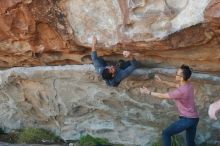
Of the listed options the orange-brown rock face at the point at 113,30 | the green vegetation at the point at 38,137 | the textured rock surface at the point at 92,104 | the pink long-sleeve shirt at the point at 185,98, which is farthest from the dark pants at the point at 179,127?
the green vegetation at the point at 38,137

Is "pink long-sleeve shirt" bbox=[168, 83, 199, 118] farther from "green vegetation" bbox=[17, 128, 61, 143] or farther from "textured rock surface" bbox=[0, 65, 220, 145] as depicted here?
"green vegetation" bbox=[17, 128, 61, 143]

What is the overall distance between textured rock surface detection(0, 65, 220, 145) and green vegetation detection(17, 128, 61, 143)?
0.34 ft

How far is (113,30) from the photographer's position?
670 centimetres

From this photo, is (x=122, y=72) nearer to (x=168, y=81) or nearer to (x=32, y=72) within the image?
(x=168, y=81)

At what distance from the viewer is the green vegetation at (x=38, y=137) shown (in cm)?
809

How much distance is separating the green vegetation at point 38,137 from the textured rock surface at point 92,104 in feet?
0.34

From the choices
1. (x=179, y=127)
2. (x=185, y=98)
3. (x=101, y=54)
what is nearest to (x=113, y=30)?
(x=101, y=54)

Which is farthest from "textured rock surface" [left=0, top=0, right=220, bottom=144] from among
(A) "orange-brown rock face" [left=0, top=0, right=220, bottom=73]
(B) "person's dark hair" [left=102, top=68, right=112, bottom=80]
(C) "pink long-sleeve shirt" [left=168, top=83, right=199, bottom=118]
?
(C) "pink long-sleeve shirt" [left=168, top=83, right=199, bottom=118]

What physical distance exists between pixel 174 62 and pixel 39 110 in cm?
234

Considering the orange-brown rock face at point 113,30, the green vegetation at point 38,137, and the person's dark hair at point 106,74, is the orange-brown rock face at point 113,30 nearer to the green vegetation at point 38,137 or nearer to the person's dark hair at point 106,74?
the person's dark hair at point 106,74

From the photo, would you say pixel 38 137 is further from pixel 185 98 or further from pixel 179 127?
pixel 185 98

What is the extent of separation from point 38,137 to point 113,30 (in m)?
2.30

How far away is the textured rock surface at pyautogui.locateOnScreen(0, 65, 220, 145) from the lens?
7.00 metres

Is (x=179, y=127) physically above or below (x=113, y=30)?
below
